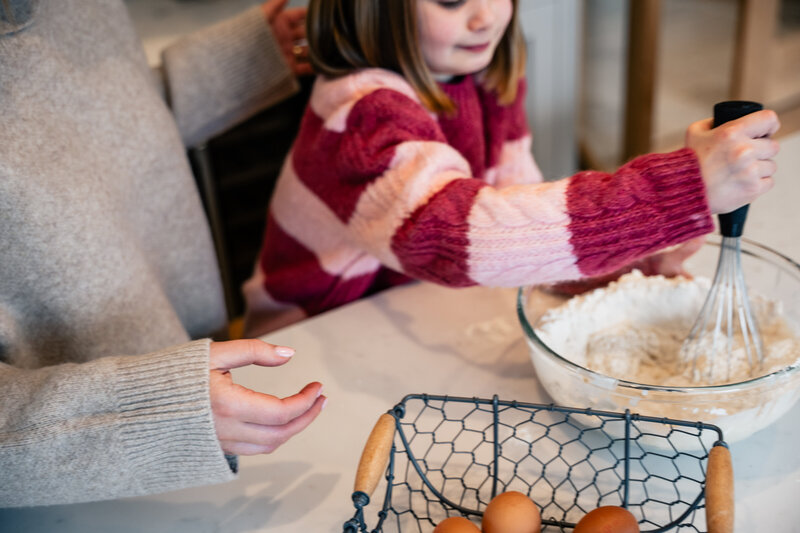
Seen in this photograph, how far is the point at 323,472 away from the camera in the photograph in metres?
0.59

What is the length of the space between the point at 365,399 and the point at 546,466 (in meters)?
0.18

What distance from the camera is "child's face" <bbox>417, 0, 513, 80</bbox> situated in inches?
31.2

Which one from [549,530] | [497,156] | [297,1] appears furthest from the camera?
[297,1]

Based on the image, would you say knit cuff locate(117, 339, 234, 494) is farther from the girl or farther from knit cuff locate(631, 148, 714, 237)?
knit cuff locate(631, 148, 714, 237)

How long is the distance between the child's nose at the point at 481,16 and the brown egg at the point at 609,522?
0.54 m

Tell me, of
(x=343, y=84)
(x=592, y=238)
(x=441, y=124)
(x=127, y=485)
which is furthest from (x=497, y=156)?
(x=127, y=485)

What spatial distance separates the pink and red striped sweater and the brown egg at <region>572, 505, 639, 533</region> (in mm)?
226

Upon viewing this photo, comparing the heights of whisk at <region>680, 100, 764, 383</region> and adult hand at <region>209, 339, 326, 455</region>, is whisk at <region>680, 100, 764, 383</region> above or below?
below

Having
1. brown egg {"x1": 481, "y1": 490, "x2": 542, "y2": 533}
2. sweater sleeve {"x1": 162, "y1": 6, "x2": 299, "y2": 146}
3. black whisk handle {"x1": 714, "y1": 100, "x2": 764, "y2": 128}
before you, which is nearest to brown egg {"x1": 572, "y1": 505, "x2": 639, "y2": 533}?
brown egg {"x1": 481, "y1": 490, "x2": 542, "y2": 533}

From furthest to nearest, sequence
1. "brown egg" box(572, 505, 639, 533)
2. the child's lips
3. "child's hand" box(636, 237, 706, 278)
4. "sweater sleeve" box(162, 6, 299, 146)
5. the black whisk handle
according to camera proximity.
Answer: "sweater sleeve" box(162, 6, 299, 146)
the child's lips
"child's hand" box(636, 237, 706, 278)
the black whisk handle
"brown egg" box(572, 505, 639, 533)

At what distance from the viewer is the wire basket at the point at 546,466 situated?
510 millimetres

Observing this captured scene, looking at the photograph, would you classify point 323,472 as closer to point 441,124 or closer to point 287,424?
point 287,424

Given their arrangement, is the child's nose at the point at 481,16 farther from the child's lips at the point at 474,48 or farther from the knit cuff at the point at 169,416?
the knit cuff at the point at 169,416

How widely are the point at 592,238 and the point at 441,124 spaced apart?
0.36 meters
